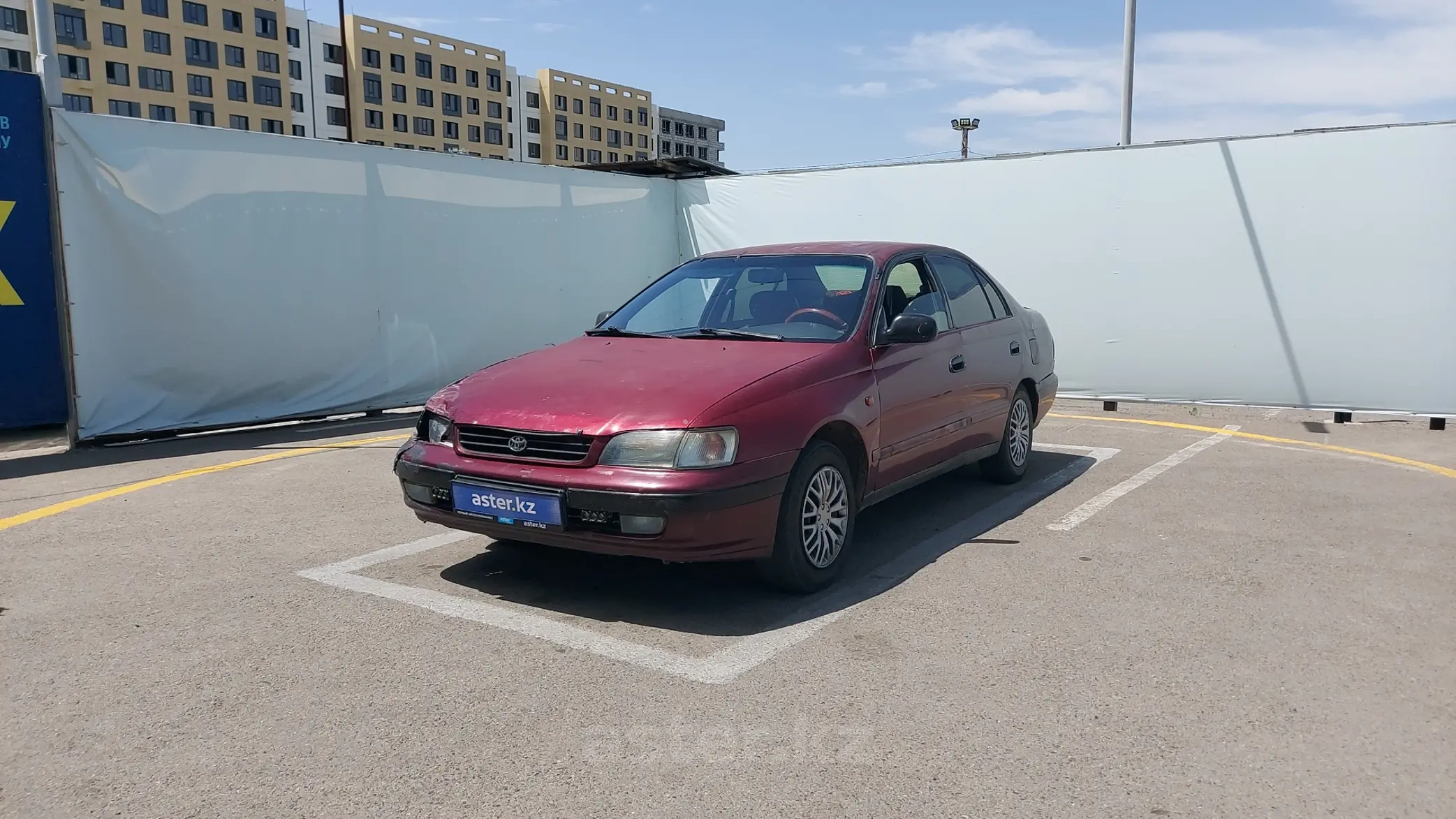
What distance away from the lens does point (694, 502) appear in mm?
3906

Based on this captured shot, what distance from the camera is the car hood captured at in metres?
4.12

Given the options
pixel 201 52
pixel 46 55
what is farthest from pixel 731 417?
pixel 201 52

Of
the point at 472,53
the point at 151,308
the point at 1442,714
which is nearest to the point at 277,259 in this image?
the point at 151,308

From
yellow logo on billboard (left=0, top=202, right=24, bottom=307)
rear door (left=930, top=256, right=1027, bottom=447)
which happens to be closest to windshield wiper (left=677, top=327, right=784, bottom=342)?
rear door (left=930, top=256, right=1027, bottom=447)

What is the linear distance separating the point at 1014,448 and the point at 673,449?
11.3 feet

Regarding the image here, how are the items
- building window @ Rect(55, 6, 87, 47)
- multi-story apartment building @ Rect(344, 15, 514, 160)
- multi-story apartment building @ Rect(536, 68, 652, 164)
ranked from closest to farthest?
building window @ Rect(55, 6, 87, 47), multi-story apartment building @ Rect(344, 15, 514, 160), multi-story apartment building @ Rect(536, 68, 652, 164)

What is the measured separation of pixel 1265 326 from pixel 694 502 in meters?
8.36

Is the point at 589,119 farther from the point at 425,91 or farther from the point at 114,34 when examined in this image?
the point at 114,34

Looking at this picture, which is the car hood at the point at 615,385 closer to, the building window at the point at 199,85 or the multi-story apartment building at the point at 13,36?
the multi-story apartment building at the point at 13,36

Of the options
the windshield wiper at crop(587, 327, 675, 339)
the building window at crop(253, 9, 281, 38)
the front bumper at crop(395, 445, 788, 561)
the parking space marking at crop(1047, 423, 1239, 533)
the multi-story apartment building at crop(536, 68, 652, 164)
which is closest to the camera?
the front bumper at crop(395, 445, 788, 561)

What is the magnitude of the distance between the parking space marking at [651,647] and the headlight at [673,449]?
2.24ft

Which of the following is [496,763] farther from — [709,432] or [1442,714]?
[1442,714]

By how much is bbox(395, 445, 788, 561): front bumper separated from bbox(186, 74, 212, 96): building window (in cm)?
7786

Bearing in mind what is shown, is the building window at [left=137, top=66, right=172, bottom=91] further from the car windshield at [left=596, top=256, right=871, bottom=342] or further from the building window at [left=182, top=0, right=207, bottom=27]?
the car windshield at [left=596, top=256, right=871, bottom=342]
